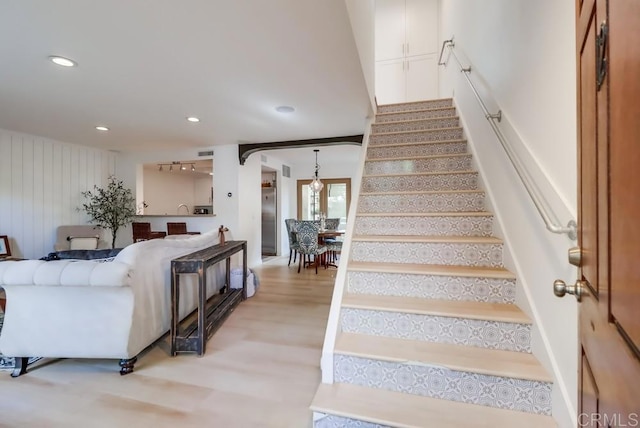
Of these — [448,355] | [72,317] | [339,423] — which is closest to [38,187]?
[72,317]

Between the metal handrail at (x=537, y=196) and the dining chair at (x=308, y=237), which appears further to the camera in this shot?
the dining chair at (x=308, y=237)

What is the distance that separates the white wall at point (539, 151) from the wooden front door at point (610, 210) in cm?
53

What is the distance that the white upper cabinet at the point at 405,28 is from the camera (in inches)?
212

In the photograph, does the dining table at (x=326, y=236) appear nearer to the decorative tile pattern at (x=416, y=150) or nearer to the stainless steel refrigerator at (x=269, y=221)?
the stainless steel refrigerator at (x=269, y=221)

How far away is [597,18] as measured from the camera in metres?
0.60

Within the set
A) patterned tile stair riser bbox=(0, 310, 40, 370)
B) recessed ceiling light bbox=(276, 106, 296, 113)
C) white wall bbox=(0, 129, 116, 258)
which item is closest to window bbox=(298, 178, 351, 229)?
recessed ceiling light bbox=(276, 106, 296, 113)

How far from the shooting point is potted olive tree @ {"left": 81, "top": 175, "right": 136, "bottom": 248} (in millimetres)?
4961

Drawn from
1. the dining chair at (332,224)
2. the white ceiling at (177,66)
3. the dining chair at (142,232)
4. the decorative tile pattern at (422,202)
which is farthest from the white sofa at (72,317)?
the dining chair at (332,224)

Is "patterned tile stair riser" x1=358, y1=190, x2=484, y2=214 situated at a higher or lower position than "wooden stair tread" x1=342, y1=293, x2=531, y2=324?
higher

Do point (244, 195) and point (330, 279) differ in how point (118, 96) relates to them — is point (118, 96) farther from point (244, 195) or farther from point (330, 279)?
point (330, 279)

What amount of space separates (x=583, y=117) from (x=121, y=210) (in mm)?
6122

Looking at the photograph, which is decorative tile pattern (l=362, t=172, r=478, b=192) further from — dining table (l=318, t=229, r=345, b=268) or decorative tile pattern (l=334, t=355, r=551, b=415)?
dining table (l=318, t=229, r=345, b=268)

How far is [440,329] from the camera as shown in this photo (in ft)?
5.21

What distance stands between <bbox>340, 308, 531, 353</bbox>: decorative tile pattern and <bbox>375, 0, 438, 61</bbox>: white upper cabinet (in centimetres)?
548
